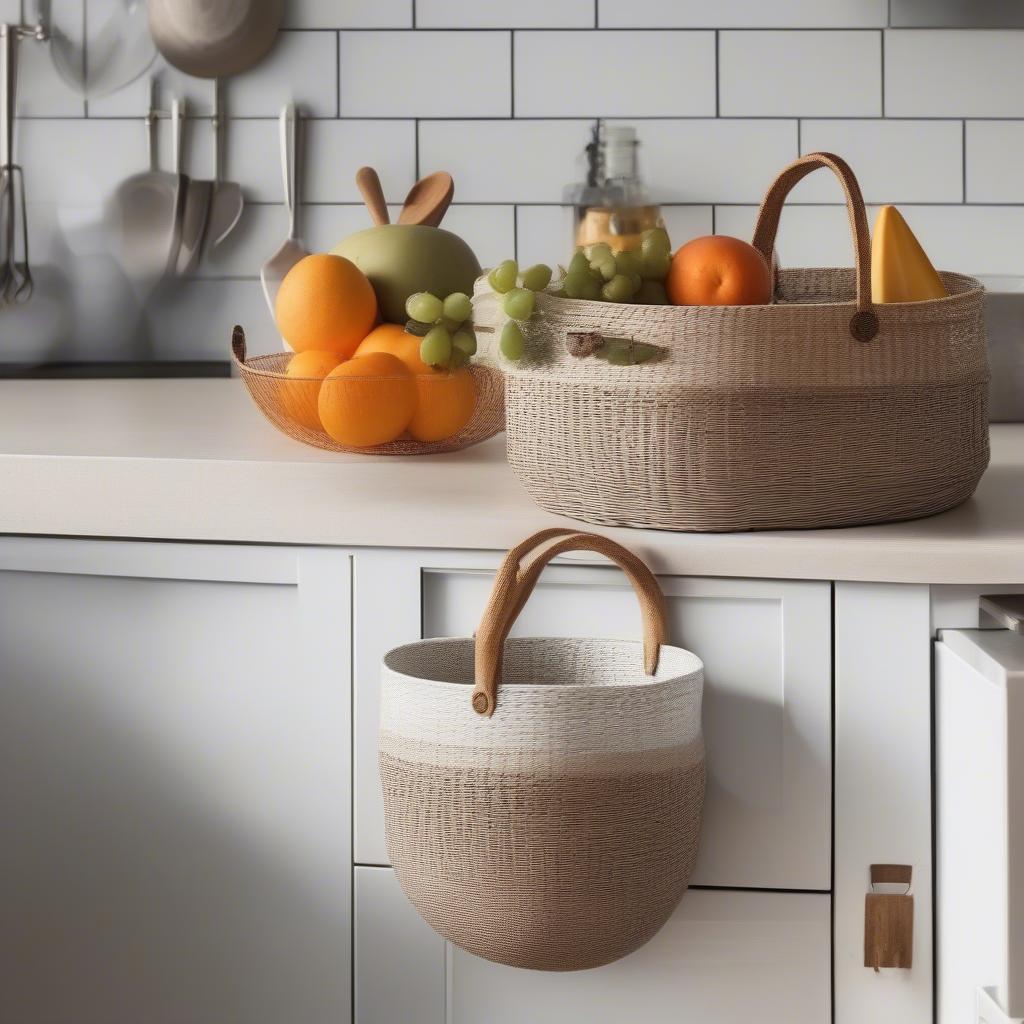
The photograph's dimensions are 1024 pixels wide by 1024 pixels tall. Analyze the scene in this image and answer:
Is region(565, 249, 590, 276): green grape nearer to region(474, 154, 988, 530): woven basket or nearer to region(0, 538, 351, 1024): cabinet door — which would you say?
region(474, 154, 988, 530): woven basket

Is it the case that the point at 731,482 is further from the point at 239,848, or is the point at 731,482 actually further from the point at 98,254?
the point at 98,254

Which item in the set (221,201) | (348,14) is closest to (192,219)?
(221,201)

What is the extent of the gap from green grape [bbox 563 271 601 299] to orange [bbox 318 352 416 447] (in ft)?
0.66

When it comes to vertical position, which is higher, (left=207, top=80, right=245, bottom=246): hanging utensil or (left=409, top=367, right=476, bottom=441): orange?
(left=207, top=80, right=245, bottom=246): hanging utensil

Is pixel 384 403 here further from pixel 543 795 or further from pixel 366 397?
pixel 543 795

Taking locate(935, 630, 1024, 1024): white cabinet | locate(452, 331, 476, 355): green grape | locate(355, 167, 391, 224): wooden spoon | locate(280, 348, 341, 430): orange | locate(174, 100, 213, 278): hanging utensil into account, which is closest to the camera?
locate(935, 630, 1024, 1024): white cabinet

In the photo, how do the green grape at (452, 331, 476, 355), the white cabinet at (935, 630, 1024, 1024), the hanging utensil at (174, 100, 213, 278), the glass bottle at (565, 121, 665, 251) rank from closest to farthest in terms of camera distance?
the white cabinet at (935, 630, 1024, 1024), the green grape at (452, 331, 476, 355), the glass bottle at (565, 121, 665, 251), the hanging utensil at (174, 100, 213, 278)

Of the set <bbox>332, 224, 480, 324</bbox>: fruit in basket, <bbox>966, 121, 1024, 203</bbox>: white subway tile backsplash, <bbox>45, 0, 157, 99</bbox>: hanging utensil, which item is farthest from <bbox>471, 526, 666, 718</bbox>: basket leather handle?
<bbox>45, 0, 157, 99</bbox>: hanging utensil

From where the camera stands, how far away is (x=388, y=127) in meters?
1.68

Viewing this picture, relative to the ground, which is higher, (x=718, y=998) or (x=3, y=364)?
(x=3, y=364)

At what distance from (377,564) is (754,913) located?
1.04 ft

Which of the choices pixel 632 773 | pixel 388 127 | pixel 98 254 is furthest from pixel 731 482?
pixel 98 254

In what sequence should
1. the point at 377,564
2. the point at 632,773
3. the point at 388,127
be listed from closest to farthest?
the point at 632,773 → the point at 377,564 → the point at 388,127

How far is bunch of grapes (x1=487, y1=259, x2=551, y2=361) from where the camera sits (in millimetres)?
780
